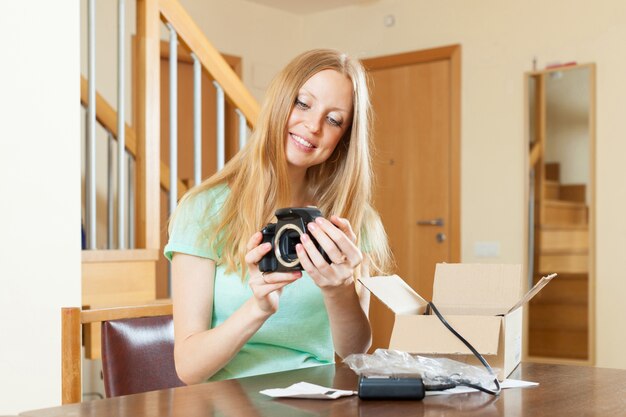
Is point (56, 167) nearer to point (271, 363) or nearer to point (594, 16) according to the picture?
point (271, 363)

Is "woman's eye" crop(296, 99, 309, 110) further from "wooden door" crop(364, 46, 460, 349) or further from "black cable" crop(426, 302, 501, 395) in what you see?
"wooden door" crop(364, 46, 460, 349)

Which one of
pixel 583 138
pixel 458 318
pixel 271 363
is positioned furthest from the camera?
pixel 583 138

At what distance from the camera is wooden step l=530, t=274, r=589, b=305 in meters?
4.72

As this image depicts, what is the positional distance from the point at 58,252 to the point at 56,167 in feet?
0.65

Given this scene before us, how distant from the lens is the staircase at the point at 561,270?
4723 mm

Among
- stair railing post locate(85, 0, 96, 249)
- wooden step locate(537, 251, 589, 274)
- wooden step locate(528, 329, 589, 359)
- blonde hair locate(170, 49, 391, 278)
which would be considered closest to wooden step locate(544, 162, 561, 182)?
wooden step locate(537, 251, 589, 274)

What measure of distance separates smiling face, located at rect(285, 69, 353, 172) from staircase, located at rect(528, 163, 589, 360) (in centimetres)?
335

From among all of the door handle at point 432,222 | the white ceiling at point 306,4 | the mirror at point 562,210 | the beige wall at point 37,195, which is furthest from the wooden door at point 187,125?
the beige wall at point 37,195

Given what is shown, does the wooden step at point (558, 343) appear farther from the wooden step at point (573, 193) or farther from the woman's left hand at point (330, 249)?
the woman's left hand at point (330, 249)

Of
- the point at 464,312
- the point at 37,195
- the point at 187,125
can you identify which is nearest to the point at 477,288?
the point at 464,312

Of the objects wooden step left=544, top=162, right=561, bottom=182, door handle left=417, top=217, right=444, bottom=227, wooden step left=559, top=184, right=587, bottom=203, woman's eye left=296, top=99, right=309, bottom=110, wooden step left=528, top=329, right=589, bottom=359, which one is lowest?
wooden step left=528, top=329, right=589, bottom=359

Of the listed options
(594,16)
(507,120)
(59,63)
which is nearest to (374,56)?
(507,120)

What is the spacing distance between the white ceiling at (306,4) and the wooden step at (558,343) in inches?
94.0

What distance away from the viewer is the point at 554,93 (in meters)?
4.84
